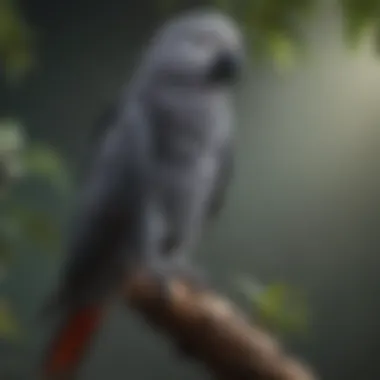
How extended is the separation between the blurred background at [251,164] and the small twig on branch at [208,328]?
25 mm

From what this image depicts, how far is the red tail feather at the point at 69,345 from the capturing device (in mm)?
1126

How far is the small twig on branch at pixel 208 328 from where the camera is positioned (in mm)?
1138

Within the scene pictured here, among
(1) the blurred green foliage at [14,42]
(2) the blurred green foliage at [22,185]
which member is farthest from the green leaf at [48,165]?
(1) the blurred green foliage at [14,42]

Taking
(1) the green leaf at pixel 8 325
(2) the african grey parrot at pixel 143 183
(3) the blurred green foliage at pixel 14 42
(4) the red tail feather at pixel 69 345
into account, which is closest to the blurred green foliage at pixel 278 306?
(2) the african grey parrot at pixel 143 183

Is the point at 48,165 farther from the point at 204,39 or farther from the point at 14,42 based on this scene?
the point at 204,39

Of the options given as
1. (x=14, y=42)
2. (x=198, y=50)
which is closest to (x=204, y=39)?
(x=198, y=50)

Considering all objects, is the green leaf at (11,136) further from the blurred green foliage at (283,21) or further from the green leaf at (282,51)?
the green leaf at (282,51)

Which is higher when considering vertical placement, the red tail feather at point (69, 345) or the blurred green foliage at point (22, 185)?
the blurred green foliage at point (22, 185)

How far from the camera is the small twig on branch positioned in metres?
1.14

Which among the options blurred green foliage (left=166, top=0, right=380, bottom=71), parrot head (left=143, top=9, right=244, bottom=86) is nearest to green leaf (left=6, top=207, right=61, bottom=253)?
parrot head (left=143, top=9, right=244, bottom=86)

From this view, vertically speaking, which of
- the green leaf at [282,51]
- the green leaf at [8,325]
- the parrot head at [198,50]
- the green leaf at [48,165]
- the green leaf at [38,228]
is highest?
the green leaf at [282,51]

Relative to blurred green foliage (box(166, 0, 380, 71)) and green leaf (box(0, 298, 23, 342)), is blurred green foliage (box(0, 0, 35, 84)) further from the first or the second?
green leaf (box(0, 298, 23, 342))

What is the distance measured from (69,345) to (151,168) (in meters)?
0.28

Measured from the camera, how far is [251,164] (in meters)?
1.21
